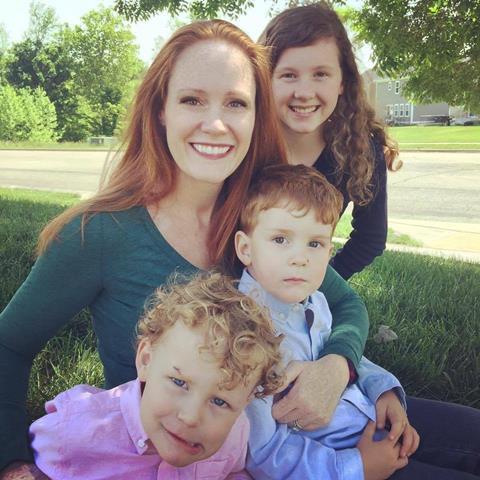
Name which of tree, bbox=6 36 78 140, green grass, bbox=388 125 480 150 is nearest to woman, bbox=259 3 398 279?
green grass, bbox=388 125 480 150

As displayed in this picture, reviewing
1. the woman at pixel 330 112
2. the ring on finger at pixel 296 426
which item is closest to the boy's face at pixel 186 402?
the ring on finger at pixel 296 426

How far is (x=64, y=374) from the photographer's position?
2.58m

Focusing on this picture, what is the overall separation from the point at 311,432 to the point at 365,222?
1.47m

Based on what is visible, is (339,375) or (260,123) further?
(260,123)

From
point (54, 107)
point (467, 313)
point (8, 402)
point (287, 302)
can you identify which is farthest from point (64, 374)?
point (54, 107)

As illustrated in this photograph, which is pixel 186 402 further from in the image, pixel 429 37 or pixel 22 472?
pixel 429 37

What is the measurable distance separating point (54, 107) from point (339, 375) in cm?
3444

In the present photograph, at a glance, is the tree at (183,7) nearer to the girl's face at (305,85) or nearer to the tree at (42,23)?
the girl's face at (305,85)

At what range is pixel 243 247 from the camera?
5.92ft

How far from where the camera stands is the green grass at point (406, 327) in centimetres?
265

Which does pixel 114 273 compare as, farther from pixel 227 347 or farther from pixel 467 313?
pixel 467 313

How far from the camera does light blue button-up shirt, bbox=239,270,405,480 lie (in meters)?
1.55

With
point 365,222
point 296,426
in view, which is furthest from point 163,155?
point 365,222

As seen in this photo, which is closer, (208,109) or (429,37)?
(208,109)
